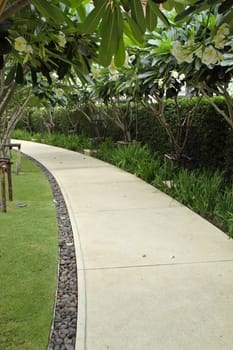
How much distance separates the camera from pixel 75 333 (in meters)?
2.99

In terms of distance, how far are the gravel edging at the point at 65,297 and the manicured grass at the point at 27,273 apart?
0.06 meters

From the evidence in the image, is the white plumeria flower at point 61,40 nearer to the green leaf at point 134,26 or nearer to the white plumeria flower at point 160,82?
the green leaf at point 134,26

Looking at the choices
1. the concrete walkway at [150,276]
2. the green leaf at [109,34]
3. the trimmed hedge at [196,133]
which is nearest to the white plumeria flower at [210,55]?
the green leaf at [109,34]

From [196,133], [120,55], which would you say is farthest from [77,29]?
[196,133]

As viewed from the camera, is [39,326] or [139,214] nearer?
[39,326]

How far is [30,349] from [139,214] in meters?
3.55

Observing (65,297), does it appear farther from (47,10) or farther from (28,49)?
(47,10)

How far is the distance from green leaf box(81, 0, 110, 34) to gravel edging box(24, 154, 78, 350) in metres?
2.14

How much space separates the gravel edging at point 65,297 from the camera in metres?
2.94

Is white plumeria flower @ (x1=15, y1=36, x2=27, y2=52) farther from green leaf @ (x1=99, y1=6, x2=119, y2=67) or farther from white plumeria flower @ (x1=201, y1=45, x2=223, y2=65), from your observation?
white plumeria flower @ (x1=201, y1=45, x2=223, y2=65)

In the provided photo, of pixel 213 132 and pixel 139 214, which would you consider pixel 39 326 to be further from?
pixel 213 132

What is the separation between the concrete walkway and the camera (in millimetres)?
2922

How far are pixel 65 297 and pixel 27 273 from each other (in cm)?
66

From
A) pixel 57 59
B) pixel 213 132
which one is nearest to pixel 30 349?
pixel 57 59
